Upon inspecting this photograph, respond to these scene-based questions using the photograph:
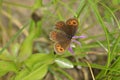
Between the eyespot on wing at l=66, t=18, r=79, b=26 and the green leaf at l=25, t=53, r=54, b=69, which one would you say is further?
the green leaf at l=25, t=53, r=54, b=69

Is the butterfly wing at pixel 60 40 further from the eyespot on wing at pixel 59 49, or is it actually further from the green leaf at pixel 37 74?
the green leaf at pixel 37 74

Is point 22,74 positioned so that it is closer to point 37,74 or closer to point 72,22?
point 37,74

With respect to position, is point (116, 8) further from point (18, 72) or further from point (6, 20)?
point (6, 20)

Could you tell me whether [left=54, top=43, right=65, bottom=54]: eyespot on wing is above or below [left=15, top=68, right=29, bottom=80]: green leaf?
above

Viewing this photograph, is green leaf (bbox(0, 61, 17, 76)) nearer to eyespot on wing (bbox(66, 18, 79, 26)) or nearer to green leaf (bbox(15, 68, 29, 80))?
green leaf (bbox(15, 68, 29, 80))

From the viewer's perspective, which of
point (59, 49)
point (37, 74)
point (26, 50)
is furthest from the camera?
point (26, 50)

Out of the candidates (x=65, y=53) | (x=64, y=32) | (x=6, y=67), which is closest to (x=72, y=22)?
(x=64, y=32)

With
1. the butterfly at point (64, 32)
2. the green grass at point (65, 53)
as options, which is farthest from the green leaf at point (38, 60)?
the butterfly at point (64, 32)

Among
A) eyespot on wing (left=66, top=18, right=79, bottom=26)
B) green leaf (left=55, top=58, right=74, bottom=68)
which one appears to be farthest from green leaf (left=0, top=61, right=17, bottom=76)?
eyespot on wing (left=66, top=18, right=79, bottom=26)
